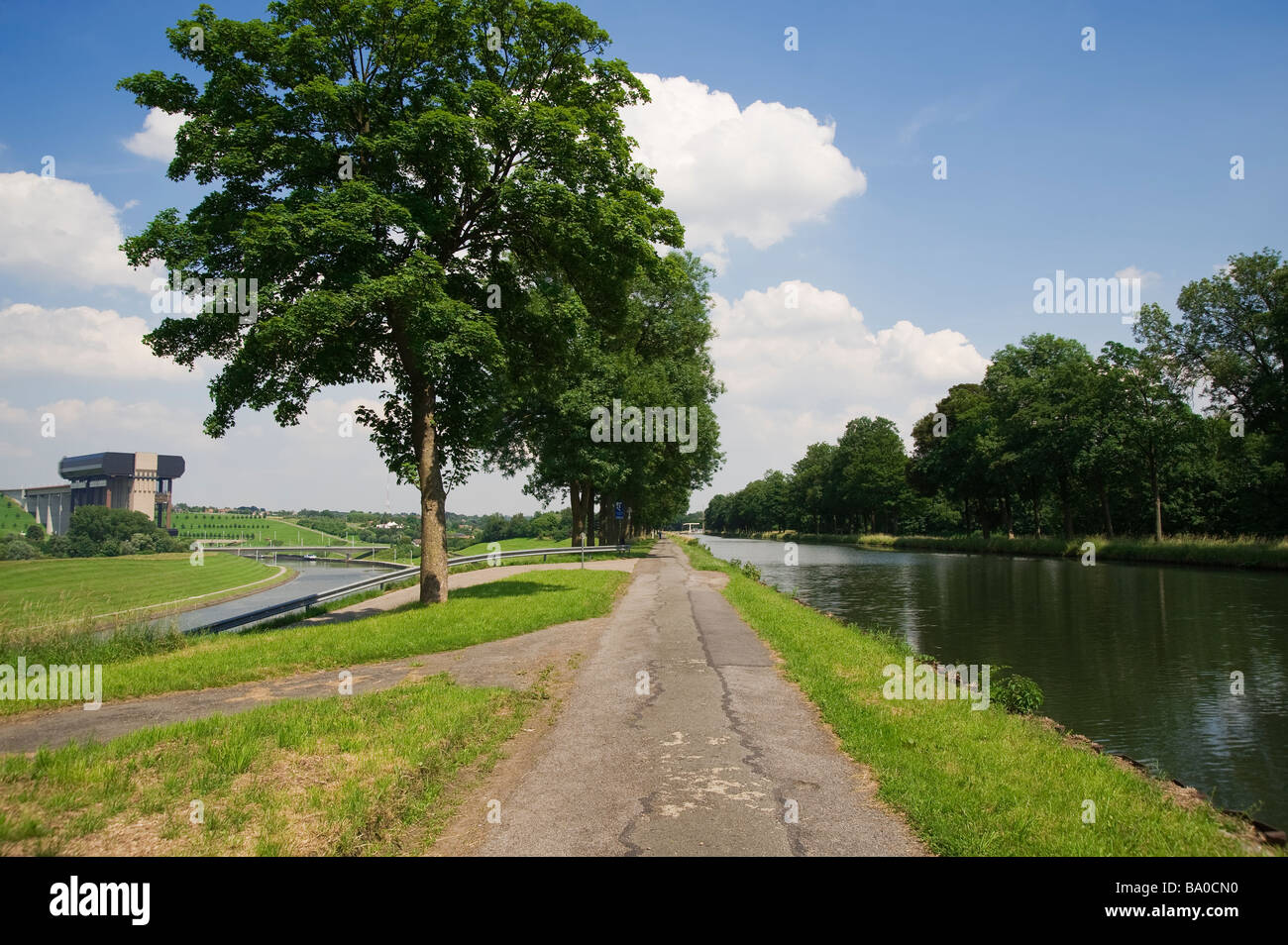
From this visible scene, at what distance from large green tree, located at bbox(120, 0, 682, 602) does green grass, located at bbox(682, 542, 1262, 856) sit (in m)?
11.5

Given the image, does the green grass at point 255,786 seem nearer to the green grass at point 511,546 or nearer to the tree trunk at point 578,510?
the green grass at point 511,546

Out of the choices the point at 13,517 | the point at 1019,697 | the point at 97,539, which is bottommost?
the point at 1019,697

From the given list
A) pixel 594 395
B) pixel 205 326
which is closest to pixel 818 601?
pixel 594 395

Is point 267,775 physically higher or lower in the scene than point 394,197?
lower

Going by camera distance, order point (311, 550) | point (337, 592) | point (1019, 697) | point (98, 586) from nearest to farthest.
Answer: point (1019, 697) < point (337, 592) < point (98, 586) < point (311, 550)

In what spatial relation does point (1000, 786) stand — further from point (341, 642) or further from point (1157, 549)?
point (1157, 549)

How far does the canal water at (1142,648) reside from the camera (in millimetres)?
9250

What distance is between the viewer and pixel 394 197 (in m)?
16.5

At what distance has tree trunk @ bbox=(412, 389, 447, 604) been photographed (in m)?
18.0

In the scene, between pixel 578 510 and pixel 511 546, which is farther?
pixel 511 546

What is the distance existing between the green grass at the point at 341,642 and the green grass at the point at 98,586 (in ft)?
6.23

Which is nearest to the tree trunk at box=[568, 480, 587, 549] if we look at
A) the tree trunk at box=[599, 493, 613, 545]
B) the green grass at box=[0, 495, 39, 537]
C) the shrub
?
the tree trunk at box=[599, 493, 613, 545]

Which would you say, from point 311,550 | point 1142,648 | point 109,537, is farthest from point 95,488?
point 1142,648

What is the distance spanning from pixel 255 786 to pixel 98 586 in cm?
2089
